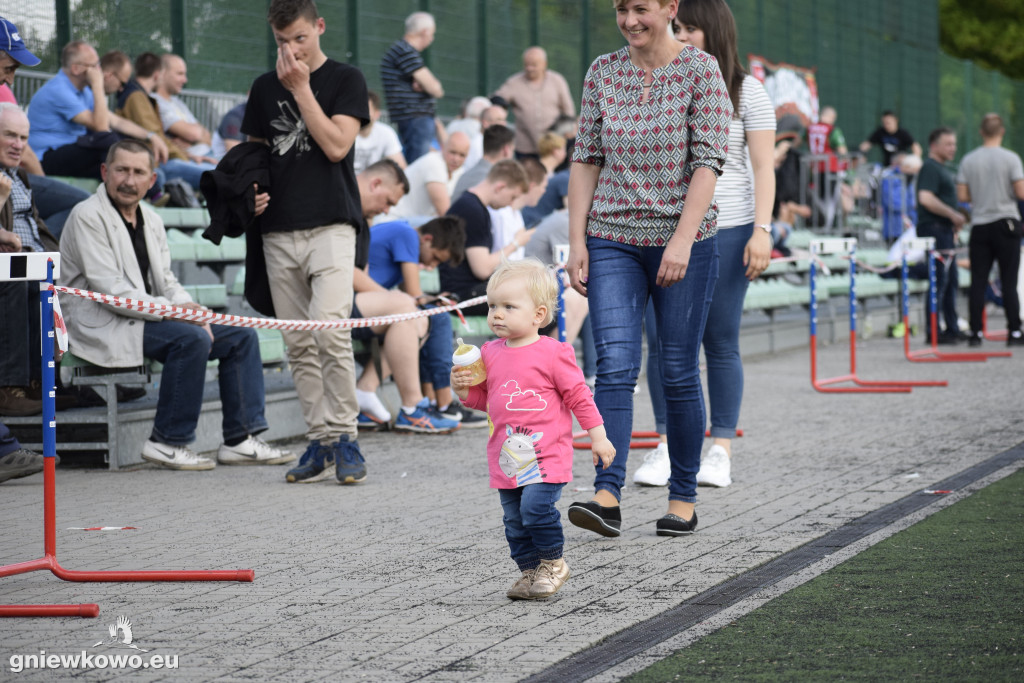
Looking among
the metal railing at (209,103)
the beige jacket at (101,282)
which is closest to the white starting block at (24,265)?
the beige jacket at (101,282)

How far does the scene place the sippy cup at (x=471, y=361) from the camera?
4570mm

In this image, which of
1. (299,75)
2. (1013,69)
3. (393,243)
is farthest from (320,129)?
(1013,69)

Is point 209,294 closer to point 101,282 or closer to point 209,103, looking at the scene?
point 101,282

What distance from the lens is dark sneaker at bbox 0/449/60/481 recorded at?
6375 millimetres

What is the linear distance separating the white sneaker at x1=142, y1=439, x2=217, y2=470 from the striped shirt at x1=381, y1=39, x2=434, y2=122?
7321mm

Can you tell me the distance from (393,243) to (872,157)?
74.9 feet

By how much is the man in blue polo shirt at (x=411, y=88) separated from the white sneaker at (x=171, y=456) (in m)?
7.10

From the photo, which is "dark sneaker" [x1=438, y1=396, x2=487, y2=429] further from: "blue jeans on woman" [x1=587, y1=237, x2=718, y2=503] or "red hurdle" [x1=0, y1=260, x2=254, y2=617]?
"red hurdle" [x1=0, y1=260, x2=254, y2=617]

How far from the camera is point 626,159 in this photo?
545cm

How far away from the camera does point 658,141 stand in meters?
5.39

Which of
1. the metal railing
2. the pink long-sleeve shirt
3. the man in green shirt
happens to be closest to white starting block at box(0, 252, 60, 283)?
the pink long-sleeve shirt

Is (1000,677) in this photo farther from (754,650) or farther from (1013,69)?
(1013,69)

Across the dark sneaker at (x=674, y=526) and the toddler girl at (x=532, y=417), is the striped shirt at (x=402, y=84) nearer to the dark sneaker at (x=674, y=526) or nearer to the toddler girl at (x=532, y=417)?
the dark sneaker at (x=674, y=526)

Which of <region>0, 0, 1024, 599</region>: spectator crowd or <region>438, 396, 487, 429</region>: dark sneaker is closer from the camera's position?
<region>0, 0, 1024, 599</region>: spectator crowd
